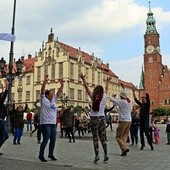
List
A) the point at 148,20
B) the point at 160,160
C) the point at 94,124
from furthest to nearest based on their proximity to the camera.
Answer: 1. the point at 148,20
2. the point at 160,160
3. the point at 94,124

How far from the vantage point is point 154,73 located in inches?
3819

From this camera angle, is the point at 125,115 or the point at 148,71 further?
the point at 148,71

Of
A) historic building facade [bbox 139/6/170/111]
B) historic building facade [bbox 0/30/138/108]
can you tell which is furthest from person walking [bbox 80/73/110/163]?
historic building facade [bbox 139/6/170/111]

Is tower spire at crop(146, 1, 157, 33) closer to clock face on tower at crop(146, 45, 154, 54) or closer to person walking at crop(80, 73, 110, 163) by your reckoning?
clock face on tower at crop(146, 45, 154, 54)

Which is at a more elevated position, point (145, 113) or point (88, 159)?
point (145, 113)

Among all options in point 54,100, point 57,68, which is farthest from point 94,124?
point 57,68

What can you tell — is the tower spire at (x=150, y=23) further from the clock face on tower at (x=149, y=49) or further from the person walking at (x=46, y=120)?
the person walking at (x=46, y=120)

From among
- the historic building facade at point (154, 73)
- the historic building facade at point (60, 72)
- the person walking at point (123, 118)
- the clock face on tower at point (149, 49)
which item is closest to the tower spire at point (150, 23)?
the historic building facade at point (154, 73)

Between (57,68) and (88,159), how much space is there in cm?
5668

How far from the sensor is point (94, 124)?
7.85 metres

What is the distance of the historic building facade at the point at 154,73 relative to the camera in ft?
307

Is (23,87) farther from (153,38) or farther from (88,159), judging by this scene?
(88,159)

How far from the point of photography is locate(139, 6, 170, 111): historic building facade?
93688 millimetres

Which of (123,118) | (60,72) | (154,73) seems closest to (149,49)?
(154,73)
